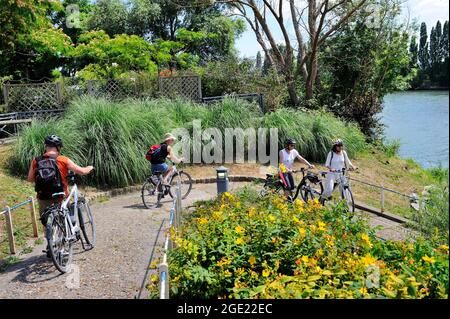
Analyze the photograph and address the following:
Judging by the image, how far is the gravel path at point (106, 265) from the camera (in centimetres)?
484

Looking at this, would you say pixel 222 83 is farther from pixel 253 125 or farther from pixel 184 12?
pixel 184 12

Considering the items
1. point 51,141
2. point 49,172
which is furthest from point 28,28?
point 49,172

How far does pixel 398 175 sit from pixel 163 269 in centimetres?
1258

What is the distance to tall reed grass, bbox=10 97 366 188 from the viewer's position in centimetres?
976

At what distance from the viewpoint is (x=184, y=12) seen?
99.4 feet

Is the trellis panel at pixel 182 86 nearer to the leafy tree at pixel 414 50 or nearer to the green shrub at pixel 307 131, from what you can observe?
the green shrub at pixel 307 131

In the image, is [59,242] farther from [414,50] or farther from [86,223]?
[414,50]

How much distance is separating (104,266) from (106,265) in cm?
4

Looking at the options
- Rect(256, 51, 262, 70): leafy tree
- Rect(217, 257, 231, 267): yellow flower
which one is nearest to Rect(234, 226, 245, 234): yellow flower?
Rect(217, 257, 231, 267): yellow flower

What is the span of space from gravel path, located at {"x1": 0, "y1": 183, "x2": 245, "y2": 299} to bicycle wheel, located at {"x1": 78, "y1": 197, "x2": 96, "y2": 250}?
13 centimetres

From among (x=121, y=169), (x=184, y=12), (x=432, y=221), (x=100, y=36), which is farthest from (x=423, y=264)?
(x=184, y=12)

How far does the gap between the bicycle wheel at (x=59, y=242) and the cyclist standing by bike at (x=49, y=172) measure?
386mm

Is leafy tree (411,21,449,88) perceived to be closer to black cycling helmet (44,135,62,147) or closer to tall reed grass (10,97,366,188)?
black cycling helmet (44,135,62,147)
